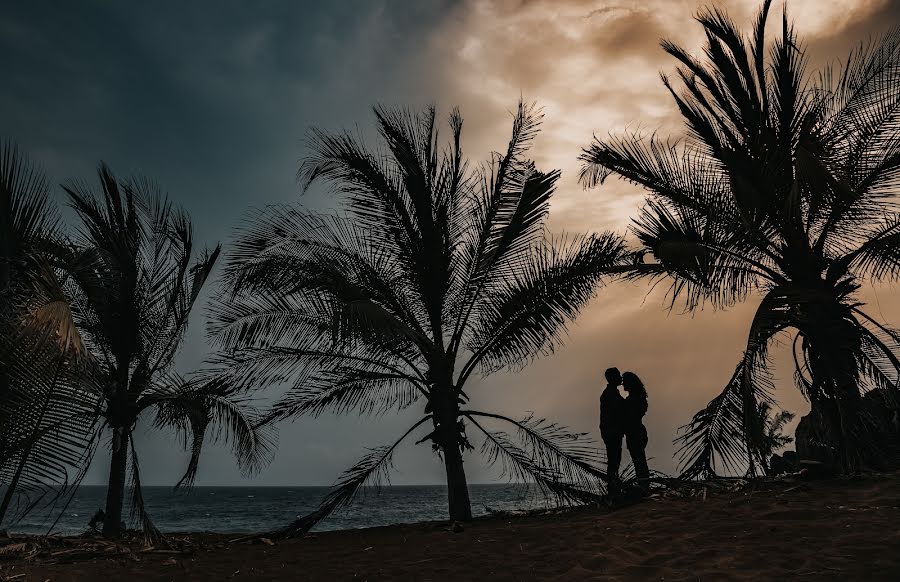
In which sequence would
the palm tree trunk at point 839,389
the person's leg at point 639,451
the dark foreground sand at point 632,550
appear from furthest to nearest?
the person's leg at point 639,451
the palm tree trunk at point 839,389
the dark foreground sand at point 632,550

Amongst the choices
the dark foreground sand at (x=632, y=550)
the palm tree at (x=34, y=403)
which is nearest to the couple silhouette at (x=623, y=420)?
the dark foreground sand at (x=632, y=550)

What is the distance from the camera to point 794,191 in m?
6.92

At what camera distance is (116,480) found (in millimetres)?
10094

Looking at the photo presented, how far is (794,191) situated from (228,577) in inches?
283

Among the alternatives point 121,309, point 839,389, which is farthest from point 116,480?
point 839,389

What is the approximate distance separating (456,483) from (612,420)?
104 inches

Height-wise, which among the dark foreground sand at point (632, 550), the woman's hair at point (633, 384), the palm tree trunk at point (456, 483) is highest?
the woman's hair at point (633, 384)

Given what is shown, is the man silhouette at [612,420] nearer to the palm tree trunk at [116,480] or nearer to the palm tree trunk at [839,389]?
the palm tree trunk at [839,389]

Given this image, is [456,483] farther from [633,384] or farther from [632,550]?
[632,550]

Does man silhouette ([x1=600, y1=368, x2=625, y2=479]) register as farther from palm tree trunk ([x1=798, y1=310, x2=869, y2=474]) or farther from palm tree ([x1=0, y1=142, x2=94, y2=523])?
palm tree ([x1=0, y1=142, x2=94, y2=523])

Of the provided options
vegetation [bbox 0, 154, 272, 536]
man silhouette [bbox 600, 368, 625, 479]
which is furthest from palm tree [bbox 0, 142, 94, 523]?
man silhouette [bbox 600, 368, 625, 479]

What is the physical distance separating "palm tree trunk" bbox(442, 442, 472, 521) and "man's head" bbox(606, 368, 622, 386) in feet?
8.60

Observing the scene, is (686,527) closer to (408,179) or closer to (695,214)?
(695,214)

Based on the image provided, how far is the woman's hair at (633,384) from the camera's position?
8922 millimetres
